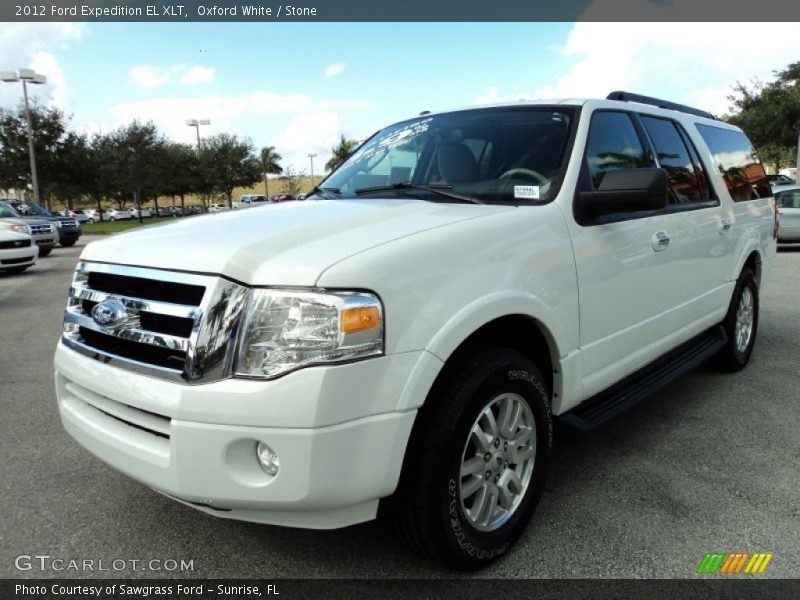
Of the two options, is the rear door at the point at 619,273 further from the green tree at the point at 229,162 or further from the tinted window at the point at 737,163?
the green tree at the point at 229,162

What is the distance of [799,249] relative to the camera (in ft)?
48.5

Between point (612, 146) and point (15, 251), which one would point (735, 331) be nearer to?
point (612, 146)

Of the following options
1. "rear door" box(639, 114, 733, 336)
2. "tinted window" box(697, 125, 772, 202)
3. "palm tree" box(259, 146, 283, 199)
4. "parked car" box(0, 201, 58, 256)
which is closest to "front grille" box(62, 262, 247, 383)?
"rear door" box(639, 114, 733, 336)

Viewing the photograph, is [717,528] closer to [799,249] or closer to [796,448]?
[796,448]

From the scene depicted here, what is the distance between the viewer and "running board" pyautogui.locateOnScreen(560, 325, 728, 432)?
9.62 ft

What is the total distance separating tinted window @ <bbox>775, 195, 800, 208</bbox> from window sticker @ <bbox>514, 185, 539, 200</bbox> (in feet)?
45.8

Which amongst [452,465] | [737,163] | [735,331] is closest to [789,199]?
[737,163]

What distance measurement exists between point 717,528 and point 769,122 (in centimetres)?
2777

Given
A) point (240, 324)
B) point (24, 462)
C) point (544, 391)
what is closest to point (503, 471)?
point (544, 391)

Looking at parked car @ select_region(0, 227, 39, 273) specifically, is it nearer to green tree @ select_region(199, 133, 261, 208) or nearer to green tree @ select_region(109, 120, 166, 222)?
green tree @ select_region(109, 120, 166, 222)

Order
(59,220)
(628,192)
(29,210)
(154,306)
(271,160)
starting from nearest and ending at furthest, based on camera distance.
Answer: (154,306)
(628,192)
(29,210)
(59,220)
(271,160)

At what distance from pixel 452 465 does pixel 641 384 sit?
171 cm

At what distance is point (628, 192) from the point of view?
269 cm

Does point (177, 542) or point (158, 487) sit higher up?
point (158, 487)
